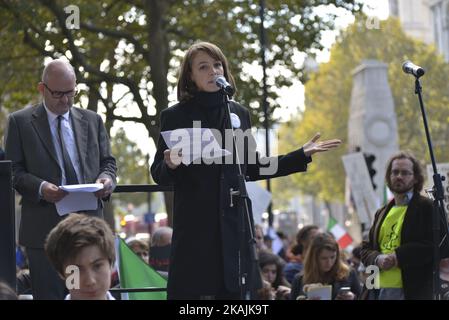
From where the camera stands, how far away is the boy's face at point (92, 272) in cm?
542

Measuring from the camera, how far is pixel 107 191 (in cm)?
740

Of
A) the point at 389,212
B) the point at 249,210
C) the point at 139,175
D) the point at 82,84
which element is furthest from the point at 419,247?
the point at 139,175

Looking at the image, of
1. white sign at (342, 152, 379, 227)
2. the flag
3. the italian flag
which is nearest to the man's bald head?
the flag

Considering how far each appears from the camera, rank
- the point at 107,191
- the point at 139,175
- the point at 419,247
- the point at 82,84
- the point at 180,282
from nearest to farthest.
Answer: the point at 180,282 < the point at 107,191 < the point at 419,247 < the point at 82,84 < the point at 139,175

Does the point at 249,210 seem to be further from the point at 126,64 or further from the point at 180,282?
the point at 126,64

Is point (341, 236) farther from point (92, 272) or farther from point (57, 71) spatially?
point (92, 272)

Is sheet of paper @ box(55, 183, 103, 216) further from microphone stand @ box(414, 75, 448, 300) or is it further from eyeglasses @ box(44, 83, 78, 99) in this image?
microphone stand @ box(414, 75, 448, 300)

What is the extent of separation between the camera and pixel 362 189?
76.9 ft

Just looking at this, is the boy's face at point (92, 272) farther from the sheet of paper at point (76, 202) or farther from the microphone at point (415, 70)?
the microphone at point (415, 70)

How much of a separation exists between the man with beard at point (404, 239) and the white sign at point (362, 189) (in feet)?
46.5

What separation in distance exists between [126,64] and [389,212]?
16615 mm

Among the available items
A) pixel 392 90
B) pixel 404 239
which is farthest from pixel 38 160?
pixel 392 90
